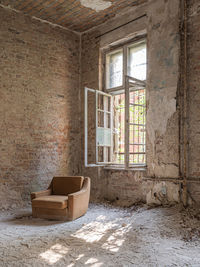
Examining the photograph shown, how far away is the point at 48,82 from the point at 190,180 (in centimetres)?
381

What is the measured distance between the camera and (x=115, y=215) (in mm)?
4957

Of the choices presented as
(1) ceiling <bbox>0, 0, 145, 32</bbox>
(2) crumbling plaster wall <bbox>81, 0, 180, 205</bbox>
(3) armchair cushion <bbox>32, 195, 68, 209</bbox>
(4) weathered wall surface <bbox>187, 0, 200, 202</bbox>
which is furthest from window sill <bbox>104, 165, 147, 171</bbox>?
(1) ceiling <bbox>0, 0, 145, 32</bbox>

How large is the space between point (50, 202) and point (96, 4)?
406 cm

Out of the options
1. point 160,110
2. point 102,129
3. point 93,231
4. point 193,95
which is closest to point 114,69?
point 102,129

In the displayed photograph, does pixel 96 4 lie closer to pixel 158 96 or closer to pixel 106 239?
pixel 158 96

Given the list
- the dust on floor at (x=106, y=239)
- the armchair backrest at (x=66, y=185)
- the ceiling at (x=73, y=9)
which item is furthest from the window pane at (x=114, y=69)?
the dust on floor at (x=106, y=239)

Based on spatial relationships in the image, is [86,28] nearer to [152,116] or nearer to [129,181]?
[152,116]

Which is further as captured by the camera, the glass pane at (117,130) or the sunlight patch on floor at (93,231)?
the glass pane at (117,130)

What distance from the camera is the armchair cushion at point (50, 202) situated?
14.7 ft

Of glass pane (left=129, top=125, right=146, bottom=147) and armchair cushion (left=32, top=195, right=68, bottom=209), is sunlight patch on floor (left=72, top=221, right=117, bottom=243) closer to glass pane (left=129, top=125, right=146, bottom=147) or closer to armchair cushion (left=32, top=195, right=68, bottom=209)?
armchair cushion (left=32, top=195, right=68, bottom=209)

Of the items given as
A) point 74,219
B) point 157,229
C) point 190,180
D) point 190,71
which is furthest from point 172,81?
point 74,219

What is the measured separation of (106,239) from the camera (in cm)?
360

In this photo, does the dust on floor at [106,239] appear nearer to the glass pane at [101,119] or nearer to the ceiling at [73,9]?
the glass pane at [101,119]

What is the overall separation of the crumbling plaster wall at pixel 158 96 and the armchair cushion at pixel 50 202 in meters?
1.59
